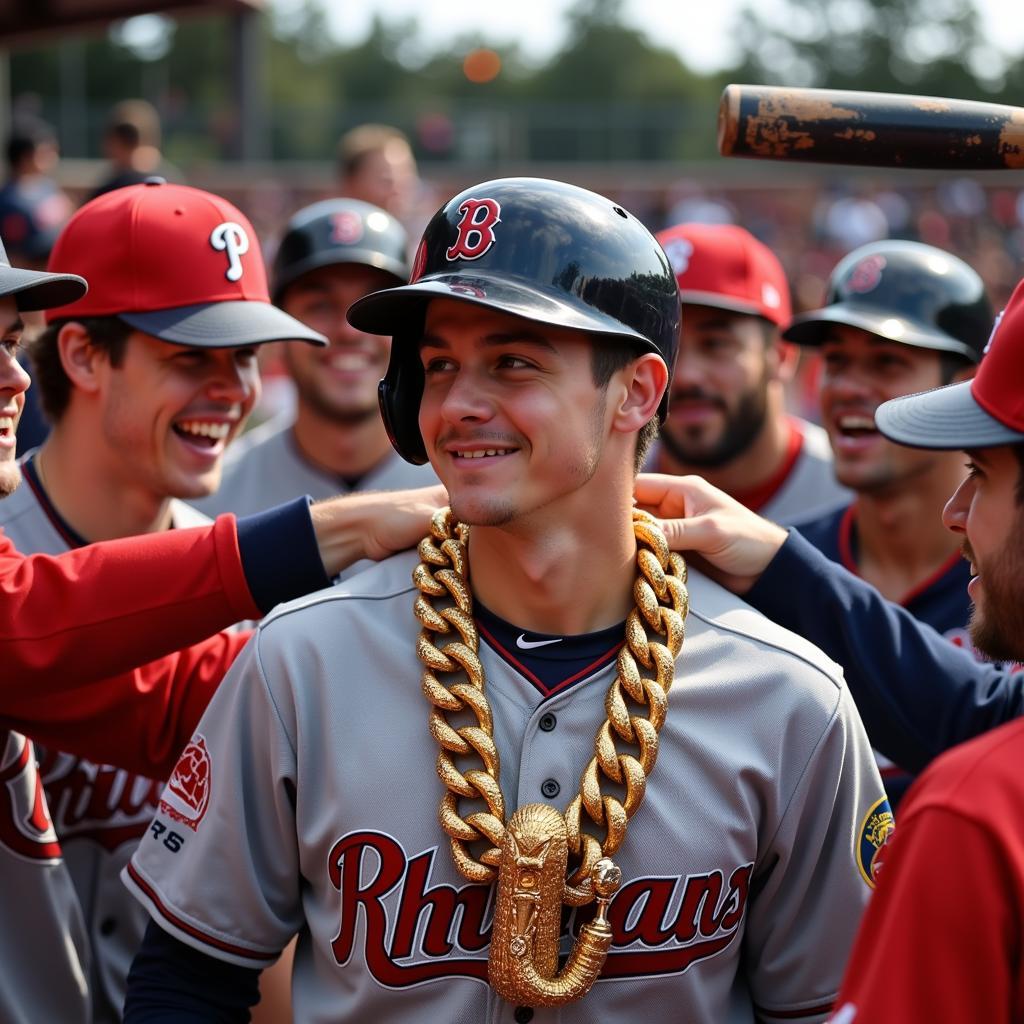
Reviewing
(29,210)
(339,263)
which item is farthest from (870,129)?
(29,210)

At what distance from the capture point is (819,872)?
8.73 ft

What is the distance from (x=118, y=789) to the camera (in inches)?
135

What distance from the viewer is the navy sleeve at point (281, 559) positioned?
2914mm

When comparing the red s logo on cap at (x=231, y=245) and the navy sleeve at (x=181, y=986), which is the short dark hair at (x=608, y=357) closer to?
the navy sleeve at (x=181, y=986)

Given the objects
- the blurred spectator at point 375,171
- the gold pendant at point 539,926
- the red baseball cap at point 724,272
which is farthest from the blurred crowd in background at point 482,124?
the gold pendant at point 539,926

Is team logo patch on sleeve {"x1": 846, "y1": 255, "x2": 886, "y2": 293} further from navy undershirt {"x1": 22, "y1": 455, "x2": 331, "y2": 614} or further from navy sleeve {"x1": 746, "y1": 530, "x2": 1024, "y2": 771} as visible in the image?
navy undershirt {"x1": 22, "y1": 455, "x2": 331, "y2": 614}

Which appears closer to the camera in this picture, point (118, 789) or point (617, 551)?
point (617, 551)

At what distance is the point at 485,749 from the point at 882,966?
991 millimetres

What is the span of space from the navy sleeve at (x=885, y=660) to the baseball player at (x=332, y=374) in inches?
92.6

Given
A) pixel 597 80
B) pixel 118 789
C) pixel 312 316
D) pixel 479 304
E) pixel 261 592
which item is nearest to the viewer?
pixel 479 304

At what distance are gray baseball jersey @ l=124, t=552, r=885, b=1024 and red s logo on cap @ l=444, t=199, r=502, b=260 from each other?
736 mm

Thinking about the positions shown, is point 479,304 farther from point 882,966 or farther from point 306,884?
point 882,966

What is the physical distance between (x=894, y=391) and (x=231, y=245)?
2196mm

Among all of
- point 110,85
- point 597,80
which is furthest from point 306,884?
point 597,80
